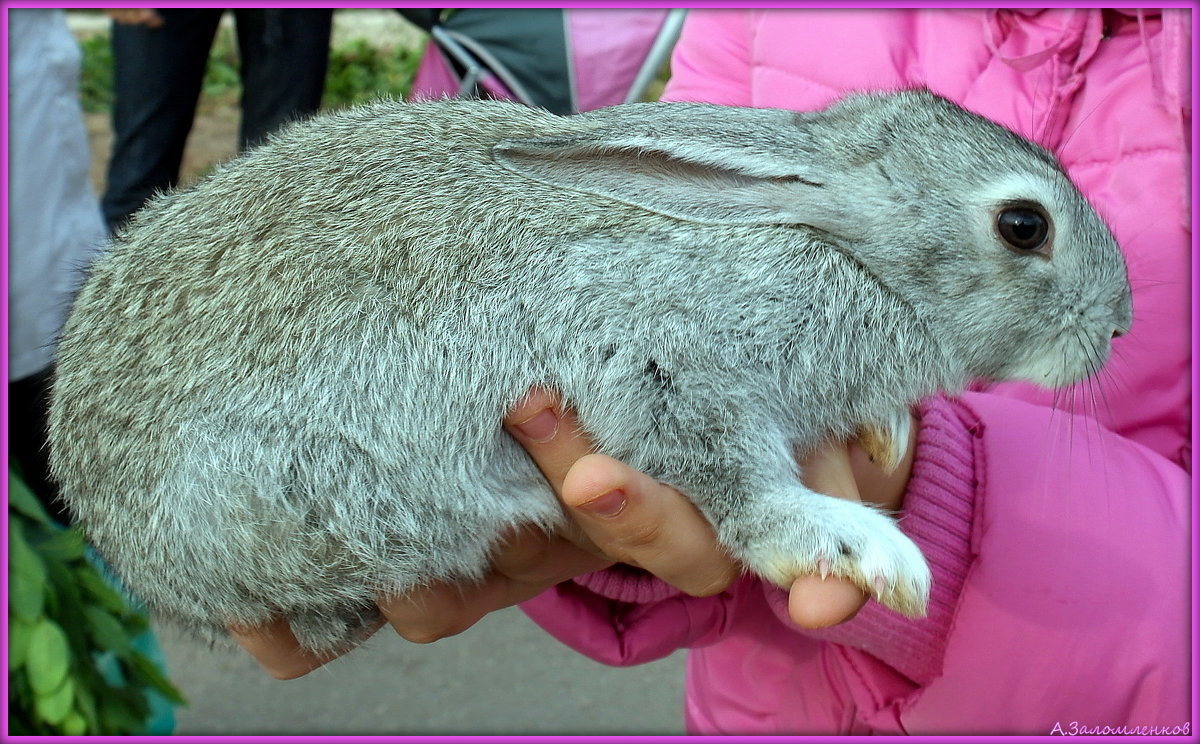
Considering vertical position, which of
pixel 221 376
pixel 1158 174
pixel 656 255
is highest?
pixel 1158 174

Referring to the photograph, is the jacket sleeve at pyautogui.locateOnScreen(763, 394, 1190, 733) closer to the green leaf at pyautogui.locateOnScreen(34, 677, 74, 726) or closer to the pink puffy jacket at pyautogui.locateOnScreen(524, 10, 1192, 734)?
the pink puffy jacket at pyautogui.locateOnScreen(524, 10, 1192, 734)

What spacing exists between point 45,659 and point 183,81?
9.29ft

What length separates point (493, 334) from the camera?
1245mm

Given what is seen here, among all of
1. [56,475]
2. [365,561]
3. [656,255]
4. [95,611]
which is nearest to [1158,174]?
[656,255]

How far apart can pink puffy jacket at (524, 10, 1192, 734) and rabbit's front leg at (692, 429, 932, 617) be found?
25 cm

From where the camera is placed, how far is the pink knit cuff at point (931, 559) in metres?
1.50

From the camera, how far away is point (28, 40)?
2.41 m

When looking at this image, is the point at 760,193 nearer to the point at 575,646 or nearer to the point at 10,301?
the point at 575,646

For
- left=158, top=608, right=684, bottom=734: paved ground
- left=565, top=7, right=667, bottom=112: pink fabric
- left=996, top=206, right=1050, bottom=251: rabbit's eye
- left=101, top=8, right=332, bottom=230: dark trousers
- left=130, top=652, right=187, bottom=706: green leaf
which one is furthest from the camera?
left=101, top=8, right=332, bottom=230: dark trousers

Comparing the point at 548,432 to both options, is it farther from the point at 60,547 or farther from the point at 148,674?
the point at 148,674

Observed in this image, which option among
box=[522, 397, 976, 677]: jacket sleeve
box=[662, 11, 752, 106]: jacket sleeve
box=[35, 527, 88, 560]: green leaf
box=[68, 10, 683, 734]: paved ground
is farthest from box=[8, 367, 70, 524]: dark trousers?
box=[662, 11, 752, 106]: jacket sleeve

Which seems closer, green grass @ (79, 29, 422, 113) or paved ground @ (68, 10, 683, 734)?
paved ground @ (68, 10, 683, 734)

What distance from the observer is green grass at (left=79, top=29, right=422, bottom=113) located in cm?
647

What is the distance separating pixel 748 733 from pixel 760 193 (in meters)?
0.92
